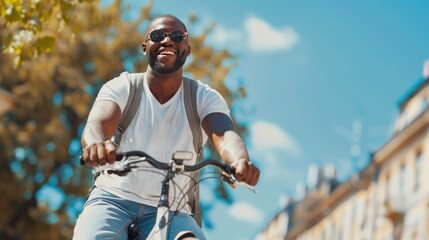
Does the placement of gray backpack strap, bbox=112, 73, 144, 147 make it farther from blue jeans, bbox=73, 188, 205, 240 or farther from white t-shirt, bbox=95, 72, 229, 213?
blue jeans, bbox=73, 188, 205, 240

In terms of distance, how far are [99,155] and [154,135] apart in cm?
69

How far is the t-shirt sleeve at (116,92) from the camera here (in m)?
4.38

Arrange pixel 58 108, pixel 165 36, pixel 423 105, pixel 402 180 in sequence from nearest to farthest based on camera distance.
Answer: pixel 165 36, pixel 58 108, pixel 423 105, pixel 402 180

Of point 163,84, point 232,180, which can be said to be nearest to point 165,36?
point 163,84

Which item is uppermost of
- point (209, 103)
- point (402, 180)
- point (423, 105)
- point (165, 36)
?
point (423, 105)

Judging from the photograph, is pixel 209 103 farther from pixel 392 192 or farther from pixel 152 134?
pixel 392 192

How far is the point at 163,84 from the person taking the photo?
4496 mm

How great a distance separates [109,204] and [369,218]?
54.9 m

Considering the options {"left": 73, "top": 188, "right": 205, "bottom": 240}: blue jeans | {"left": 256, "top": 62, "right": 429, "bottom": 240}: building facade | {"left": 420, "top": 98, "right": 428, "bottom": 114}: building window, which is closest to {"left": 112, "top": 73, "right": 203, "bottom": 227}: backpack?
{"left": 73, "top": 188, "right": 205, "bottom": 240}: blue jeans

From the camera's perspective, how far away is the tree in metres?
24.4

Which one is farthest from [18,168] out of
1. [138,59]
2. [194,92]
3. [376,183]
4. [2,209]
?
[376,183]

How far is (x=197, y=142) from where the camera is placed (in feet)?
14.9

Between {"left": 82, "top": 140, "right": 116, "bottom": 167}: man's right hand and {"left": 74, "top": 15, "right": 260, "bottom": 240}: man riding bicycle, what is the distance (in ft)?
0.63

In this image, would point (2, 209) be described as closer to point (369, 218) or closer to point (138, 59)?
point (138, 59)
